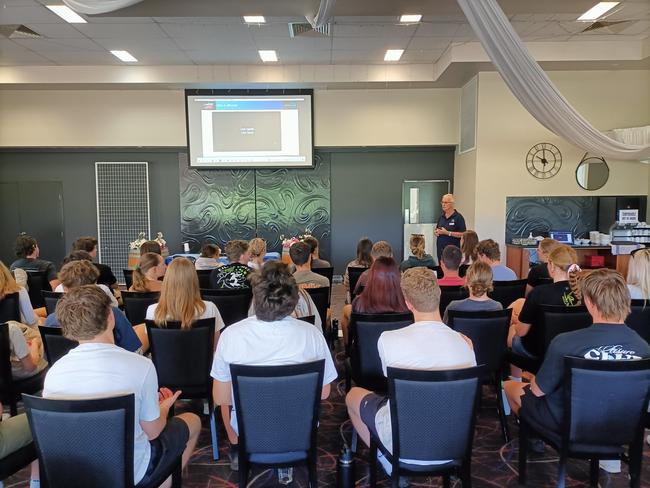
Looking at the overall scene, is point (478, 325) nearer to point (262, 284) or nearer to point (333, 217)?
point (262, 284)

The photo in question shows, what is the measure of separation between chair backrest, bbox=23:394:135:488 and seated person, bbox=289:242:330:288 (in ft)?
7.18

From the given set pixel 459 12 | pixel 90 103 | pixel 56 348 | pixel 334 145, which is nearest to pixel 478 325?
pixel 56 348

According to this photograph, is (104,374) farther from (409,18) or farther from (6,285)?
(409,18)

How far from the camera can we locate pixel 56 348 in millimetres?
2705

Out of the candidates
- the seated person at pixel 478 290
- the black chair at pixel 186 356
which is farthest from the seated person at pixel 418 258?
the black chair at pixel 186 356

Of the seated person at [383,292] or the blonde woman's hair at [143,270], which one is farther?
the blonde woman's hair at [143,270]

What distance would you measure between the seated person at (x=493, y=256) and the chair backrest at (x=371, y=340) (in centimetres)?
150

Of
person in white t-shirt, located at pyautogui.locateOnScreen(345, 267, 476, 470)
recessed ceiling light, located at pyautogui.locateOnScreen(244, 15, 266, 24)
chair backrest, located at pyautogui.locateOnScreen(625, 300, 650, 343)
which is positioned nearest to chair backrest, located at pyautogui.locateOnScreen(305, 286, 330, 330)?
person in white t-shirt, located at pyautogui.locateOnScreen(345, 267, 476, 470)

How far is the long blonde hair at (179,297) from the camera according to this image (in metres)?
2.78

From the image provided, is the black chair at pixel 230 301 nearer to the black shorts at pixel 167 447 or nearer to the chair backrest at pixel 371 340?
the chair backrest at pixel 371 340

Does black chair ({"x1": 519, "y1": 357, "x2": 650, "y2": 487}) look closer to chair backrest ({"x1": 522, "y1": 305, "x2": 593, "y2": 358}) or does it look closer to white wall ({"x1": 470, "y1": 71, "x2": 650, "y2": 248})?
chair backrest ({"x1": 522, "y1": 305, "x2": 593, "y2": 358})

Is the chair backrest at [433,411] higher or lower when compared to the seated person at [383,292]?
lower

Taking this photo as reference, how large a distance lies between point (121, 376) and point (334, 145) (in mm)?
7338

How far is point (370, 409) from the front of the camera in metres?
2.26
